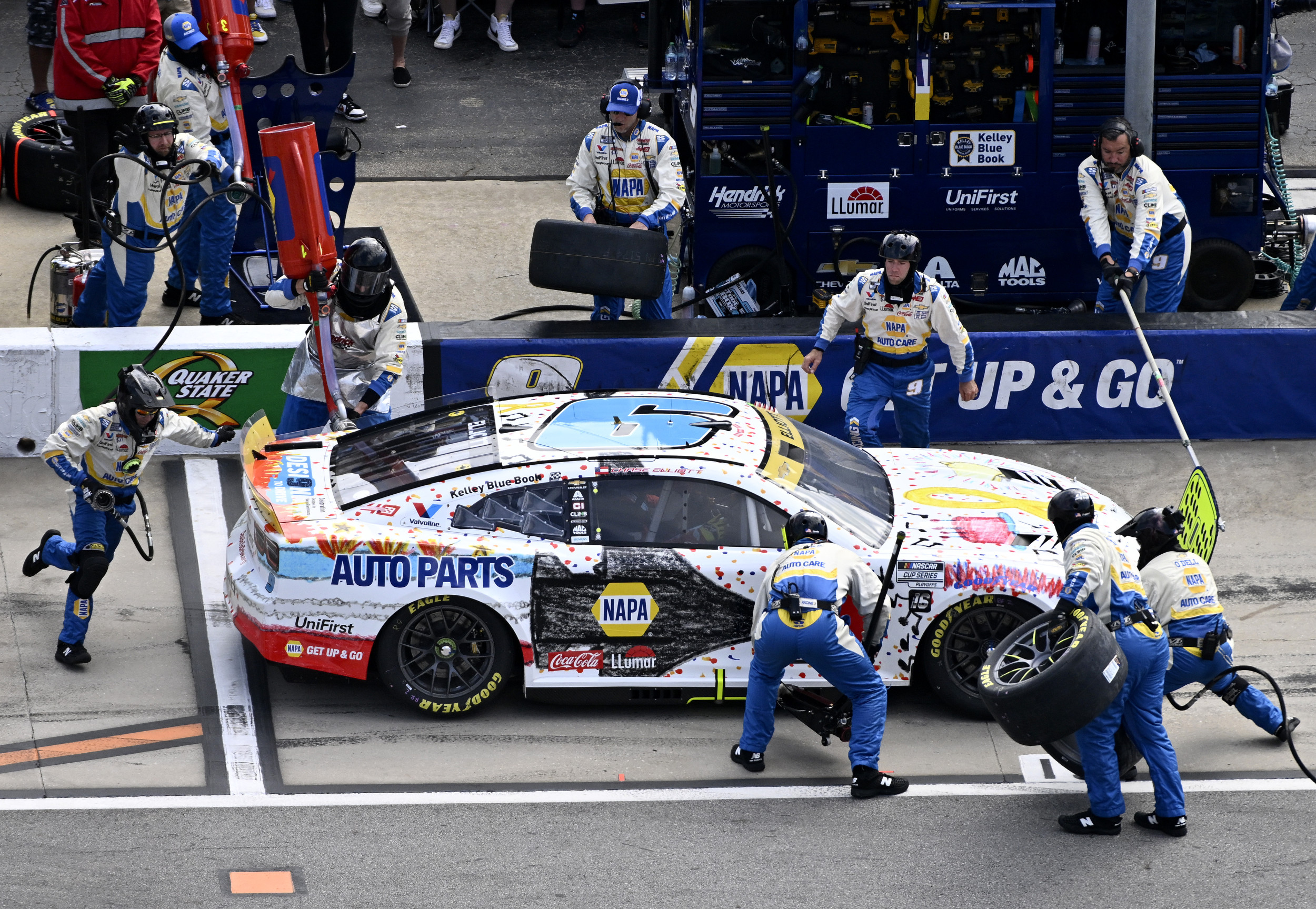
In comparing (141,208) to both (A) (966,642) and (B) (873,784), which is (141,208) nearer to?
(A) (966,642)

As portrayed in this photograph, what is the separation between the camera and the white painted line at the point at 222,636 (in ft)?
26.2

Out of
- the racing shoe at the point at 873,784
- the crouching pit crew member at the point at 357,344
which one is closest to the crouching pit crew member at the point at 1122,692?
the racing shoe at the point at 873,784

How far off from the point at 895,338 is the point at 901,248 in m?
0.60

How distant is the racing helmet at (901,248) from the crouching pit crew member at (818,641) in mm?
2838

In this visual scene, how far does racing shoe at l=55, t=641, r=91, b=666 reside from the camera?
28.6 ft

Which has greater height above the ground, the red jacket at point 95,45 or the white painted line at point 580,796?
the red jacket at point 95,45

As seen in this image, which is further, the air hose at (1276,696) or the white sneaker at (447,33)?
the white sneaker at (447,33)

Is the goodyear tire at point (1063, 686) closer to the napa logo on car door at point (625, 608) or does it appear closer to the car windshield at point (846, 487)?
the car windshield at point (846, 487)

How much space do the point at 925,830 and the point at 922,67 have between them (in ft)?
22.7

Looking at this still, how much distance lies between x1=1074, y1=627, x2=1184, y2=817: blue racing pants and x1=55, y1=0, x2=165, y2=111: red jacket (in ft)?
30.8

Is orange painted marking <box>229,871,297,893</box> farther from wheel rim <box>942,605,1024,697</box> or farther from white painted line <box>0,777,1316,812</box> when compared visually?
wheel rim <box>942,605,1024,697</box>

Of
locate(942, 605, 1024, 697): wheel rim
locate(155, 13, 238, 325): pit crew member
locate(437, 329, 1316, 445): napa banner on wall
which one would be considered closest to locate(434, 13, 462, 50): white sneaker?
locate(155, 13, 238, 325): pit crew member

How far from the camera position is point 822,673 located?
779 centimetres

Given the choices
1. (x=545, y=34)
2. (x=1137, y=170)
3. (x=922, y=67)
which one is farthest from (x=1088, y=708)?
(x=545, y=34)
